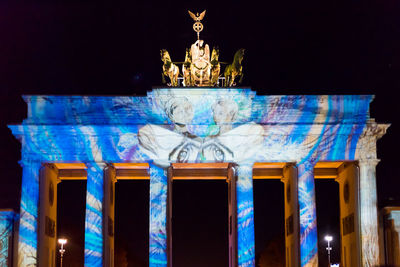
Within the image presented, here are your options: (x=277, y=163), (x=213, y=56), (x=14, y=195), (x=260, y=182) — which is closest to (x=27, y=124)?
(x=14, y=195)

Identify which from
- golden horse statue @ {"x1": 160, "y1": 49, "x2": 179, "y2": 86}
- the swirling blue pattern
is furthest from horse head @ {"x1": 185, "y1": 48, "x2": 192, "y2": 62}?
the swirling blue pattern

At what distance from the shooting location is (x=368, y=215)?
4738 cm

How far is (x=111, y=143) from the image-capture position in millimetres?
48406

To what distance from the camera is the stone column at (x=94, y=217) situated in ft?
153

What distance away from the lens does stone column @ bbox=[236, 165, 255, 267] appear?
46906mm

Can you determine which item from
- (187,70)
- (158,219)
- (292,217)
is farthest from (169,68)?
(292,217)

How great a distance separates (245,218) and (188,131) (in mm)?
6840

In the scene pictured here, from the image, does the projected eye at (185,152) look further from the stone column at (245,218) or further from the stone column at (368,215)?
the stone column at (368,215)

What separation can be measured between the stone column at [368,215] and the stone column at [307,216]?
122 inches

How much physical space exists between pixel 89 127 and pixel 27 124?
4.09 meters

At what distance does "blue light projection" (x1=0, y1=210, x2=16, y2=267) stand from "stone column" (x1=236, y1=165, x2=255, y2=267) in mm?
15034

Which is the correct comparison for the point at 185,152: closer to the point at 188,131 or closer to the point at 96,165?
the point at 188,131

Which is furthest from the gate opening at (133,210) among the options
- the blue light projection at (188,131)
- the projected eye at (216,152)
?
the projected eye at (216,152)

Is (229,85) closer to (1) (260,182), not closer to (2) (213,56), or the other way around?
(2) (213,56)
